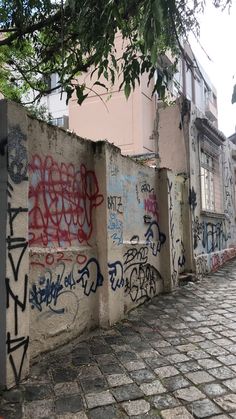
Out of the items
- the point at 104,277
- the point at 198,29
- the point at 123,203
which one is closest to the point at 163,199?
the point at 123,203

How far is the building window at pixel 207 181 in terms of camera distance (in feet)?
32.8

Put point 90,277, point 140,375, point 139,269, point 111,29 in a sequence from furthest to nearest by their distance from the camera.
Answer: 1. point 139,269
2. point 90,277
3. point 140,375
4. point 111,29

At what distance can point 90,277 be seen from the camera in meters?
4.67

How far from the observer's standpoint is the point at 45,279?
12.7 ft

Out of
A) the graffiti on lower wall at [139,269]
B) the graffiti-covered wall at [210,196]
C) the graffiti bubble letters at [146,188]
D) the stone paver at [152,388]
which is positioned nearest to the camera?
the stone paver at [152,388]

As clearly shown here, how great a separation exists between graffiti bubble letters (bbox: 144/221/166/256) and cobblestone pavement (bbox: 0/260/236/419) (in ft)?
4.98

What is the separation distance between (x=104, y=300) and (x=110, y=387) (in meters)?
1.62

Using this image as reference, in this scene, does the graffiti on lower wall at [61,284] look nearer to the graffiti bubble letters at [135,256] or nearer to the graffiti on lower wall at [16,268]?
the graffiti on lower wall at [16,268]

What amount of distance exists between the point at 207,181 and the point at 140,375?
770cm

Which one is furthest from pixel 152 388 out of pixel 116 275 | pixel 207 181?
pixel 207 181

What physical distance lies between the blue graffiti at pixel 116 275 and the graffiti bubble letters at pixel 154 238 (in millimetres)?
1382

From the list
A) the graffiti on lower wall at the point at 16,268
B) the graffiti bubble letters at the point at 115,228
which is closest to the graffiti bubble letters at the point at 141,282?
the graffiti bubble letters at the point at 115,228

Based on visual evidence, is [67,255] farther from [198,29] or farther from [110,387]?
[198,29]

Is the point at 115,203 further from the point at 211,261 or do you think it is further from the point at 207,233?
the point at 211,261
